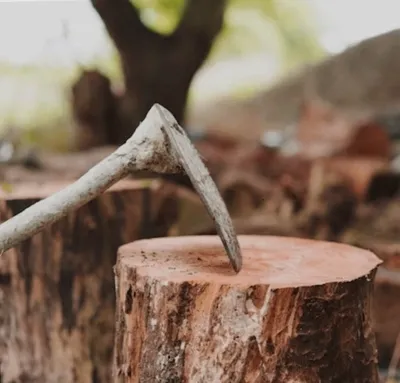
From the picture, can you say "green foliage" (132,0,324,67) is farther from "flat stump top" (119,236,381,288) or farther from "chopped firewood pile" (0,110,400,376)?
"flat stump top" (119,236,381,288)

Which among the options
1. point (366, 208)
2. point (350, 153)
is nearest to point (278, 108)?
point (350, 153)

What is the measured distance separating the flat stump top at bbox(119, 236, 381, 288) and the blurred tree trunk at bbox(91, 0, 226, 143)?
1721 mm

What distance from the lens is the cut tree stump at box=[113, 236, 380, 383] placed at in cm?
141

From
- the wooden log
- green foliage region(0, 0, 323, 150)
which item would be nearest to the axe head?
the wooden log

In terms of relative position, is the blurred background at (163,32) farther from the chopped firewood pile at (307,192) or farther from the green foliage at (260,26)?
the chopped firewood pile at (307,192)

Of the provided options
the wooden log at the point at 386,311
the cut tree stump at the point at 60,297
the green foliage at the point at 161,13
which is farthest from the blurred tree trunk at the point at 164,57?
the wooden log at the point at 386,311

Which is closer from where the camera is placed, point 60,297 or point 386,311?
point 60,297

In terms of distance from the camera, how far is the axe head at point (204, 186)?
4.94ft

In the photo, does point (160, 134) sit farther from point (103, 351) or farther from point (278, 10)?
point (278, 10)

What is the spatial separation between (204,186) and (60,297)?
3.04 feet

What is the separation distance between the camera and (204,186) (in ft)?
5.01

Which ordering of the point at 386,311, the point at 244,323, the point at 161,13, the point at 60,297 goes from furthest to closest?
the point at 161,13, the point at 386,311, the point at 60,297, the point at 244,323

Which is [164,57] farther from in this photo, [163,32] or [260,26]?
[260,26]

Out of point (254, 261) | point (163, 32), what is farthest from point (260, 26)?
point (254, 261)
